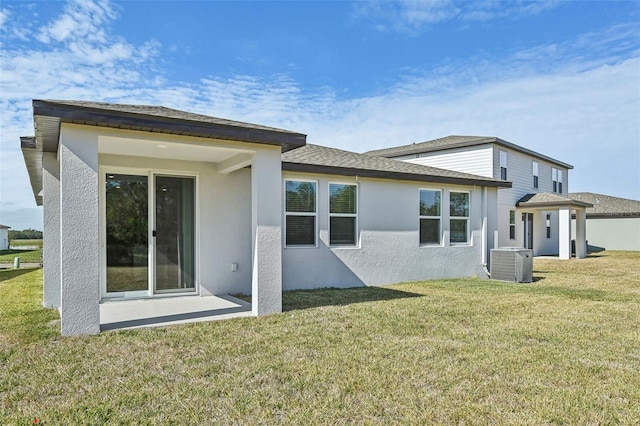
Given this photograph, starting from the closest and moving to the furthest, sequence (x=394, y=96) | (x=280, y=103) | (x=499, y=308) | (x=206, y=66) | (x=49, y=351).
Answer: (x=49, y=351)
(x=499, y=308)
(x=206, y=66)
(x=280, y=103)
(x=394, y=96)

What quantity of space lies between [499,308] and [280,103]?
10.0 m

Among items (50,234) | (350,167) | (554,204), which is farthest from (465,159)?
(50,234)

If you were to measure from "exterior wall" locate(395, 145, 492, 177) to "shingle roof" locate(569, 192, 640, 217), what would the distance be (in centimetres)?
1620

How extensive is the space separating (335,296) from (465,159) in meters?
15.4

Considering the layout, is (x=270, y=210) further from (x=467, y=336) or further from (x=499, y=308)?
(x=499, y=308)

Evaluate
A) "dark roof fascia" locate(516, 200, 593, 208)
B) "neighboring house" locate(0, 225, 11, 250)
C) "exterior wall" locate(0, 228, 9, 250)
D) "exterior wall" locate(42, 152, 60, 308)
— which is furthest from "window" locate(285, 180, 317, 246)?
"exterior wall" locate(0, 228, 9, 250)

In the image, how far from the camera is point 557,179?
27172mm

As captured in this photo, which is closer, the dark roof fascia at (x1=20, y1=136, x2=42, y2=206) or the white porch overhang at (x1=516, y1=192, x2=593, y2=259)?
the dark roof fascia at (x1=20, y1=136, x2=42, y2=206)

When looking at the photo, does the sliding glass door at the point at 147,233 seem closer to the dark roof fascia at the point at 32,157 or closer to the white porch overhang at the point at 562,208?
the dark roof fascia at the point at 32,157

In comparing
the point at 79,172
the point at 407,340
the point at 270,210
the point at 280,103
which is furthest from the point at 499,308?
the point at 280,103

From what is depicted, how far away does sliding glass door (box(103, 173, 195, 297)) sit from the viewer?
824 centimetres

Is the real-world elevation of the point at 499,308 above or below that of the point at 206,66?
below

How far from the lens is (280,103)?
48.0ft

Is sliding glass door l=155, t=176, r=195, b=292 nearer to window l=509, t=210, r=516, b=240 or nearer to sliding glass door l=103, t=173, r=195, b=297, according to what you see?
sliding glass door l=103, t=173, r=195, b=297
